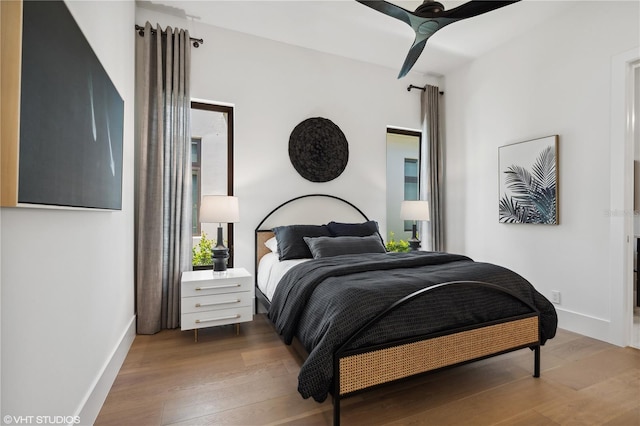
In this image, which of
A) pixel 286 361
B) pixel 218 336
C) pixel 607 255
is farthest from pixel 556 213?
pixel 218 336

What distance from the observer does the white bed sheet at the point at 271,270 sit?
109 inches

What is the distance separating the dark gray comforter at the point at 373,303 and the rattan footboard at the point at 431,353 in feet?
0.21

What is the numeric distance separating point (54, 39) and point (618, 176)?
12.8 ft

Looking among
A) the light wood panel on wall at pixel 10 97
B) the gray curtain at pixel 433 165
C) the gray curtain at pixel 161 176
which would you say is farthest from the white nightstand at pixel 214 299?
the gray curtain at pixel 433 165

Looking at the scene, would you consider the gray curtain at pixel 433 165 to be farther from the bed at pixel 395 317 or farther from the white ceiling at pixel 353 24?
the bed at pixel 395 317

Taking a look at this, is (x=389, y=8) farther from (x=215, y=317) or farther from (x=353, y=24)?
(x=215, y=317)

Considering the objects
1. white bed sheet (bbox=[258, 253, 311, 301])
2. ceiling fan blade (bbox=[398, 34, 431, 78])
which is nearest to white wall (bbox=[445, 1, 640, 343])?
ceiling fan blade (bbox=[398, 34, 431, 78])

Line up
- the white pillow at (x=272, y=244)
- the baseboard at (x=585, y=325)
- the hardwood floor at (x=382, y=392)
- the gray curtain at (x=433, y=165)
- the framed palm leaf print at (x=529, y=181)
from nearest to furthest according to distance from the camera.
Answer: the hardwood floor at (x=382, y=392) < the baseboard at (x=585, y=325) < the framed palm leaf print at (x=529, y=181) < the white pillow at (x=272, y=244) < the gray curtain at (x=433, y=165)

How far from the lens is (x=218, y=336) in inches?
113

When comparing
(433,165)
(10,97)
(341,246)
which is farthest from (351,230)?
(10,97)

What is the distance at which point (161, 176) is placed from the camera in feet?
9.77

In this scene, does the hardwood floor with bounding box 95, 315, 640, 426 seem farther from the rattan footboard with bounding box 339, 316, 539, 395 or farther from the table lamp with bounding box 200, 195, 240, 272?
the table lamp with bounding box 200, 195, 240, 272

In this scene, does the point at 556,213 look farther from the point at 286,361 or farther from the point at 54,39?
the point at 54,39

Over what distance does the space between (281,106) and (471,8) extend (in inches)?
84.5
